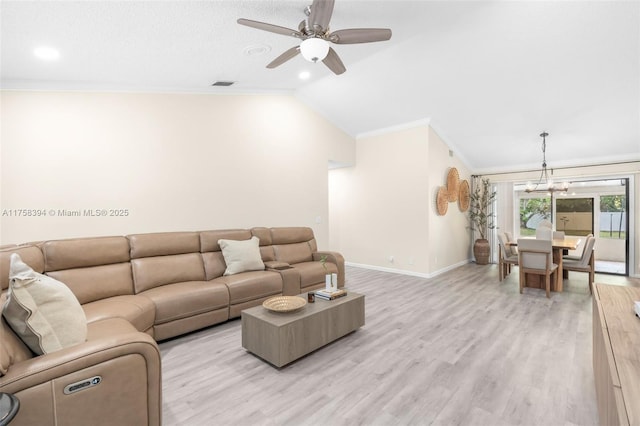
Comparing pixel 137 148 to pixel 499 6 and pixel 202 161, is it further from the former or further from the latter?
pixel 499 6

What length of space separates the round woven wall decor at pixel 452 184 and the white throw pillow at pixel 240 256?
4056mm

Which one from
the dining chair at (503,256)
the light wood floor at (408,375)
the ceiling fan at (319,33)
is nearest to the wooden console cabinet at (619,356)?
the light wood floor at (408,375)

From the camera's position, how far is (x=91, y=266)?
2.82m

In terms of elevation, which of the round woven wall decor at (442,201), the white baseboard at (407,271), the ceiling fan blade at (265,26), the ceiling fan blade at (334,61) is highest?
the ceiling fan blade at (265,26)

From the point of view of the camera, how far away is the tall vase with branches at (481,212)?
21.8ft

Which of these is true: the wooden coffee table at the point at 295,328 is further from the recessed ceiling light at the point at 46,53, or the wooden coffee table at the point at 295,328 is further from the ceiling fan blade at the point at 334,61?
the recessed ceiling light at the point at 46,53

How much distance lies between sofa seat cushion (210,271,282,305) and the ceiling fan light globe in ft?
7.69

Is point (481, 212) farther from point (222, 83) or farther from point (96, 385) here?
point (96, 385)

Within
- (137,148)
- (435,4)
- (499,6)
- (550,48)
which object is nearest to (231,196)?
(137,148)

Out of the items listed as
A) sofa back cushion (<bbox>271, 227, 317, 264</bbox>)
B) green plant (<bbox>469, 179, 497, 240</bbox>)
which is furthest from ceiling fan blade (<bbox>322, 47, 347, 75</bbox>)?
green plant (<bbox>469, 179, 497, 240</bbox>)

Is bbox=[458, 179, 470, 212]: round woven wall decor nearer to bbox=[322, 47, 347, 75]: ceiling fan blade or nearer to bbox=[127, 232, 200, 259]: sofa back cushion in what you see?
bbox=[322, 47, 347, 75]: ceiling fan blade

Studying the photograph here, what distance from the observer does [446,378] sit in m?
2.15

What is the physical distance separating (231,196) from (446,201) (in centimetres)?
396

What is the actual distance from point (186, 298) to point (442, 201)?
4.61m
